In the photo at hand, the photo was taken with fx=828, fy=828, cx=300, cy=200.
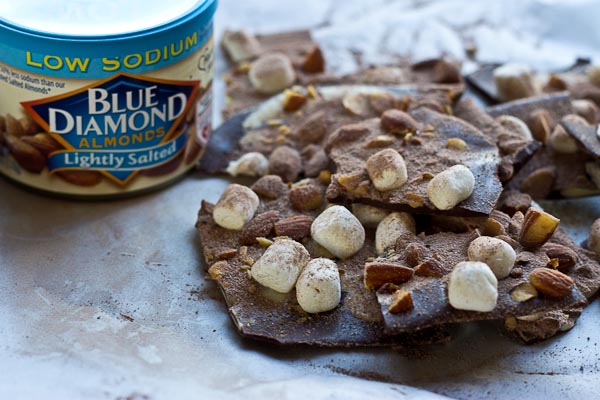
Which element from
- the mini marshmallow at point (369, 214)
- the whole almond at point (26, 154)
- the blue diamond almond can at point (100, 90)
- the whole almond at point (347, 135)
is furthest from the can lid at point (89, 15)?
the mini marshmallow at point (369, 214)

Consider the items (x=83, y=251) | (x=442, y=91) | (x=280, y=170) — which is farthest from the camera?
(x=442, y=91)

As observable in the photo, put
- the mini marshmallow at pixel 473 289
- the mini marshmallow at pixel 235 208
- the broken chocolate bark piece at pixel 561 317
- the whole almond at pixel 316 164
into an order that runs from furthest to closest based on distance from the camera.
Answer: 1. the whole almond at pixel 316 164
2. the mini marshmallow at pixel 235 208
3. the broken chocolate bark piece at pixel 561 317
4. the mini marshmallow at pixel 473 289

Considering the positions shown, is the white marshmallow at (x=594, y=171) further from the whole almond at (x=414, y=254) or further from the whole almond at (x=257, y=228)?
the whole almond at (x=257, y=228)

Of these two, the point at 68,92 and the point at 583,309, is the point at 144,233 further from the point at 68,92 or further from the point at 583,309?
the point at 583,309

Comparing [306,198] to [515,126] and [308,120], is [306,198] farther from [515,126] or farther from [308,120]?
[515,126]

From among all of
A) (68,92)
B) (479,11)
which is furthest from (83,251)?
(479,11)

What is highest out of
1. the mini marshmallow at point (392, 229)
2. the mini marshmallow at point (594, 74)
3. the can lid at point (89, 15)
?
the can lid at point (89, 15)

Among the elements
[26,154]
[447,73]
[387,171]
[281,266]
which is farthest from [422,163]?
[26,154]
